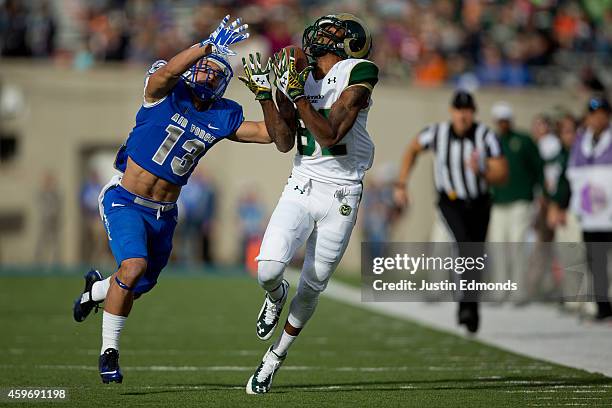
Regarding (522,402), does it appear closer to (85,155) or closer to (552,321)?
(552,321)

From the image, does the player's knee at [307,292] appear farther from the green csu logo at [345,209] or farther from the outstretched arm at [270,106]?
the outstretched arm at [270,106]

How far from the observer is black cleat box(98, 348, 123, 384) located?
22.5 ft

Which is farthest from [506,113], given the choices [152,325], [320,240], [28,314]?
[320,240]

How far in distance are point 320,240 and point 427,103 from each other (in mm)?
15685

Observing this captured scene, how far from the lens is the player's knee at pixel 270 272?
21.8 feet

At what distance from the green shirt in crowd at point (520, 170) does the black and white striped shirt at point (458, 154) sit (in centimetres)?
245

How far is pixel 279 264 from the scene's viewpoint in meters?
6.66

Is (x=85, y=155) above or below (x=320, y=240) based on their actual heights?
below

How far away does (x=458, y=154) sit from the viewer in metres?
10.4

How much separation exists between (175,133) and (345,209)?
1.12 meters

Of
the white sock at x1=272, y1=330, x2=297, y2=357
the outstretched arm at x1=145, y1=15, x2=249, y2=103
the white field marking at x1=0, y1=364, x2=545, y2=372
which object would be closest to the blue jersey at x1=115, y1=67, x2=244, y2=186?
the outstretched arm at x1=145, y1=15, x2=249, y2=103

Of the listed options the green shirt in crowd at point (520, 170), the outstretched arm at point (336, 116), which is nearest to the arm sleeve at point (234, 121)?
the outstretched arm at point (336, 116)

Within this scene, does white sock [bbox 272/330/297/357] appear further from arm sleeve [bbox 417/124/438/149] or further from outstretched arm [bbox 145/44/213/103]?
arm sleeve [bbox 417/124/438/149]

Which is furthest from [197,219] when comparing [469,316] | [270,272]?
[270,272]
